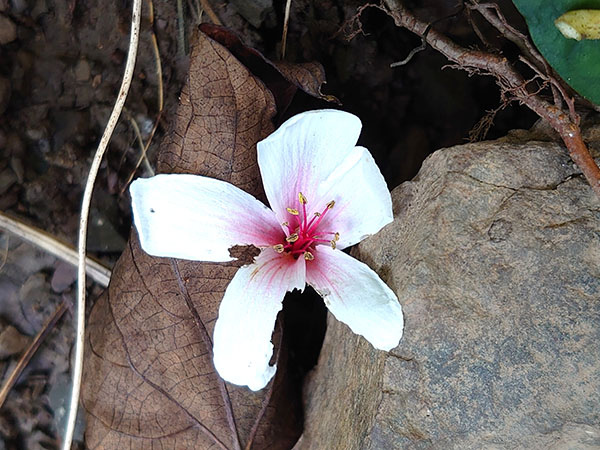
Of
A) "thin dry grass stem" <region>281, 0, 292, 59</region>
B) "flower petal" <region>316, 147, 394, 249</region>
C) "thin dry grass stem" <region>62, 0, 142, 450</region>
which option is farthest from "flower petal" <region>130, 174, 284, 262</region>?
"thin dry grass stem" <region>281, 0, 292, 59</region>

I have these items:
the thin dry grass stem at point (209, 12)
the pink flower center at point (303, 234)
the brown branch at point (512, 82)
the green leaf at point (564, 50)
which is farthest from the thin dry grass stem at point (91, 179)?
the green leaf at point (564, 50)

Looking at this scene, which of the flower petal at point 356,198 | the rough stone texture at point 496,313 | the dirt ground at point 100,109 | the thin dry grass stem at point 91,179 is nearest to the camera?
the rough stone texture at point 496,313

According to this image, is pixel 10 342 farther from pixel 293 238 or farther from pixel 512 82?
pixel 512 82

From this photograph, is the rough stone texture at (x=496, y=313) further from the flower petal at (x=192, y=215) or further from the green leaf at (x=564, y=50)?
the flower petal at (x=192, y=215)

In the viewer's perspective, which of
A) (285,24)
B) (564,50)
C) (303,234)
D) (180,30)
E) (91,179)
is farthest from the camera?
(180,30)

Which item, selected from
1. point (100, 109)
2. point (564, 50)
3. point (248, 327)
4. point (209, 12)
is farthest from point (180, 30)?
point (564, 50)

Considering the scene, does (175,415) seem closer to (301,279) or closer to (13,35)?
(301,279)

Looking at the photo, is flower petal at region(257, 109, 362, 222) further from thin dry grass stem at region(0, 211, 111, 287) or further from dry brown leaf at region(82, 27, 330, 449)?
thin dry grass stem at region(0, 211, 111, 287)
